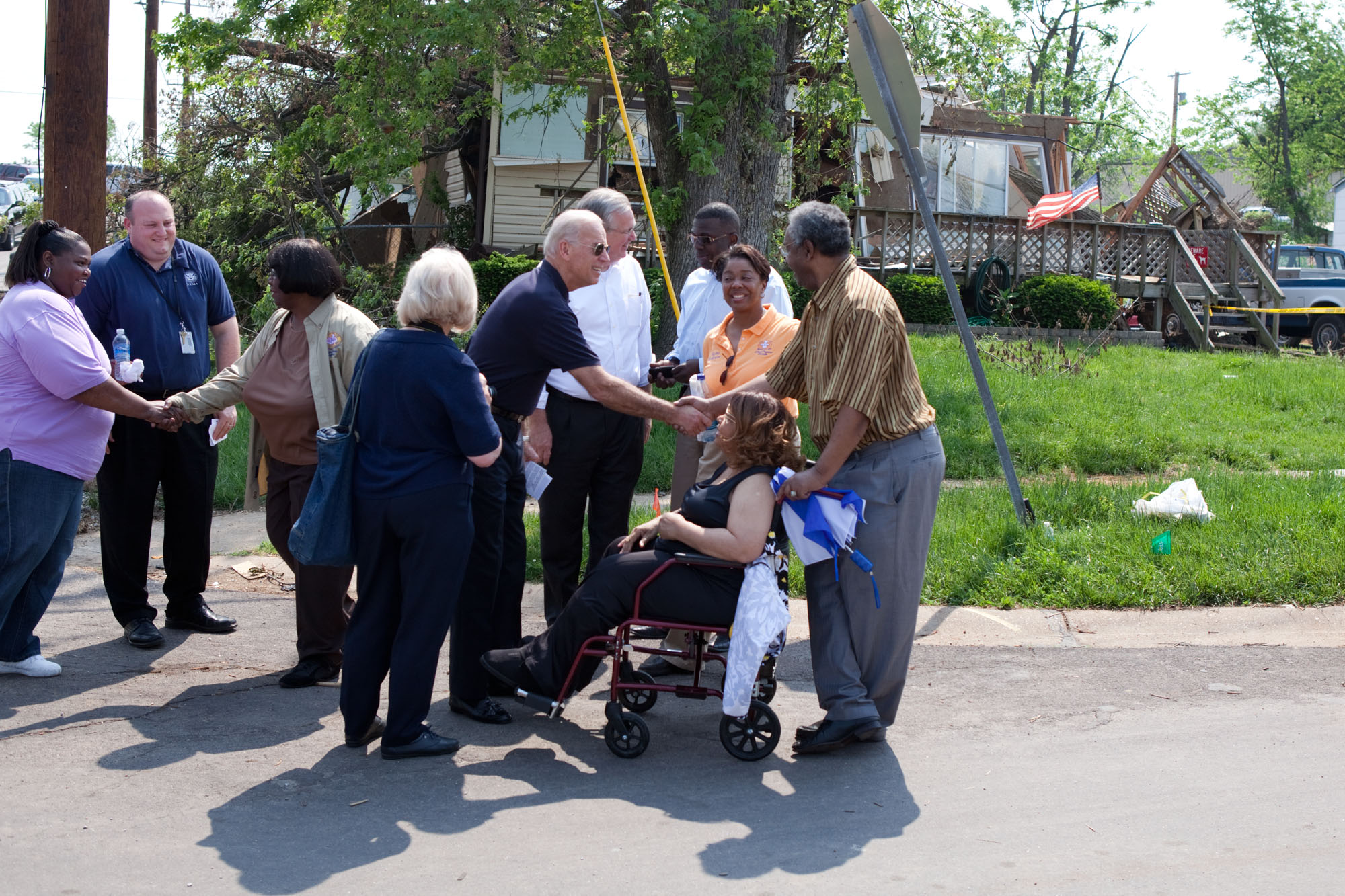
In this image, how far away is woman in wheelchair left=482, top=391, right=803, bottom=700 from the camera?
4.55 m

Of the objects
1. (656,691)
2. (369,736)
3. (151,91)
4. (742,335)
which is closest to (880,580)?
(656,691)

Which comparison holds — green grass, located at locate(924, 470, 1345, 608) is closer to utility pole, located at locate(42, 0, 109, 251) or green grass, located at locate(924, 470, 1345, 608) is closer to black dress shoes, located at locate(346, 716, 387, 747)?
black dress shoes, located at locate(346, 716, 387, 747)

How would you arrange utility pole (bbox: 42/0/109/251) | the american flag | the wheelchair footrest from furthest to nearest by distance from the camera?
the american flag < utility pole (bbox: 42/0/109/251) < the wheelchair footrest

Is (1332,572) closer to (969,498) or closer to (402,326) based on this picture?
(969,498)

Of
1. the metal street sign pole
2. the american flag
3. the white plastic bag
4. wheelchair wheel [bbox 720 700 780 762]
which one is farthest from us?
the american flag

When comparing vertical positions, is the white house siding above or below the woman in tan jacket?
above

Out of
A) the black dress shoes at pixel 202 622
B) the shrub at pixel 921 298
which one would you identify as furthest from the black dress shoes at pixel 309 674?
the shrub at pixel 921 298

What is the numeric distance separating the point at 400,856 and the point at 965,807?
192 cm

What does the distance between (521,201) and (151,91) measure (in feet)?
24.1

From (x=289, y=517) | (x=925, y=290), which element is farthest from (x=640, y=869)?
(x=925, y=290)

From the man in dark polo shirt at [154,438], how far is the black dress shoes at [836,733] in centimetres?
344

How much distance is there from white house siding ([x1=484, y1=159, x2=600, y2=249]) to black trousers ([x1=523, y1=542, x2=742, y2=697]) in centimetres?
1724

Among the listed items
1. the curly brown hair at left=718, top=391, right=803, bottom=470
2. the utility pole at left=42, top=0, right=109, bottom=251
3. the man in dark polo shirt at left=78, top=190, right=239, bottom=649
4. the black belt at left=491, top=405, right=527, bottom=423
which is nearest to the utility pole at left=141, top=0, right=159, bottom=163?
the utility pole at left=42, top=0, right=109, bottom=251

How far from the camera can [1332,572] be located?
6.61 metres
